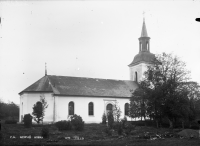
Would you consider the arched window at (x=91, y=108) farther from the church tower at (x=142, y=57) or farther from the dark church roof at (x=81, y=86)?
the church tower at (x=142, y=57)

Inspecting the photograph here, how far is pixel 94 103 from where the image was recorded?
138 feet

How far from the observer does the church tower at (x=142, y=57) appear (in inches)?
1937

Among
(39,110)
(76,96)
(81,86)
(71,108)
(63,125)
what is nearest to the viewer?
(63,125)

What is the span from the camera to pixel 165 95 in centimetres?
3184

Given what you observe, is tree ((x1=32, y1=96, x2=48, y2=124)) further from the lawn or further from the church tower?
the church tower

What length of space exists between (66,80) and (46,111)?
7053 millimetres

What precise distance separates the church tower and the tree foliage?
42.0ft

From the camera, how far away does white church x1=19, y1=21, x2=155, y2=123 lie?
3869 cm

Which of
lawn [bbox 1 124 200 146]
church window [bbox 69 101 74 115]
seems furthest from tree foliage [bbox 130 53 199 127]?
lawn [bbox 1 124 200 146]

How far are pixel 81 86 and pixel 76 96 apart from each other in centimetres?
275

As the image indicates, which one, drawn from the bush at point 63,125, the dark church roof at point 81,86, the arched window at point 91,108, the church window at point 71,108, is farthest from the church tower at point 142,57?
the bush at point 63,125

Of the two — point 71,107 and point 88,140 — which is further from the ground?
point 71,107

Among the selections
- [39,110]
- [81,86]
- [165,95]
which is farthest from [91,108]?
[165,95]

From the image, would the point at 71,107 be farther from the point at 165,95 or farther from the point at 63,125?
the point at 165,95
